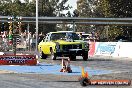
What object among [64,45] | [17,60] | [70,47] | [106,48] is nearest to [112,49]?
[106,48]

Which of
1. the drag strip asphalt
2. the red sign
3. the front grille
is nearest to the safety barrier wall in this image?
the front grille

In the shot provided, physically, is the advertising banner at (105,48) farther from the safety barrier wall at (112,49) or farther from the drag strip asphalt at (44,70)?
the drag strip asphalt at (44,70)

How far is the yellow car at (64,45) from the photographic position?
28803 mm

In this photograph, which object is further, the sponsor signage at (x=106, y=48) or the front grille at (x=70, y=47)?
the sponsor signage at (x=106, y=48)

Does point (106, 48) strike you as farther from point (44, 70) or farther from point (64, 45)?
point (44, 70)

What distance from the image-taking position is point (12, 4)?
381ft

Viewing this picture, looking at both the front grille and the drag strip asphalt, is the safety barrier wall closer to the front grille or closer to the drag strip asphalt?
the front grille

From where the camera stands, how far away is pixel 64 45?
28.9 meters

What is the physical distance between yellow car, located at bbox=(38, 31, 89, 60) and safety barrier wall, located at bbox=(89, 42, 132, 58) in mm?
4958

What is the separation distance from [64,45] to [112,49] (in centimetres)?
754

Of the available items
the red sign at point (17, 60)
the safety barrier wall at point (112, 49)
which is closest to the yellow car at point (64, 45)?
the safety barrier wall at point (112, 49)

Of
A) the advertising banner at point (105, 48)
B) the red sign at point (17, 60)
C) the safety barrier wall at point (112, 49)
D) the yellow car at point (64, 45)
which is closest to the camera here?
the red sign at point (17, 60)

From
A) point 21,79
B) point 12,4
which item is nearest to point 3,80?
Answer: point 21,79

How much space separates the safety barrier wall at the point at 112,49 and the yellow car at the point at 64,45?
195 inches
